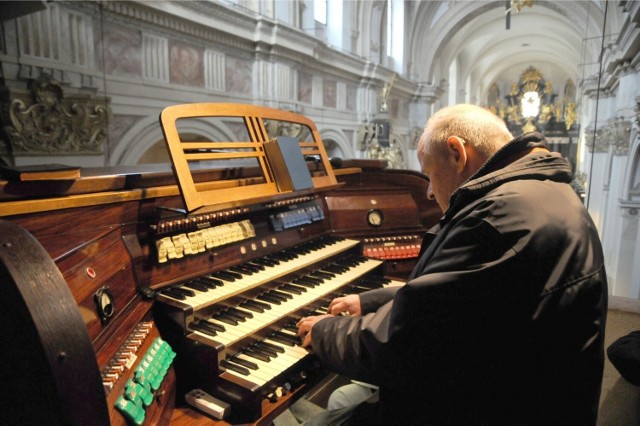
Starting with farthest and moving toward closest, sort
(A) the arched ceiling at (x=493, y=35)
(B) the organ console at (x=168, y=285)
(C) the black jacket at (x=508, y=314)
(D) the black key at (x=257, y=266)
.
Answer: (A) the arched ceiling at (x=493, y=35) < (D) the black key at (x=257, y=266) < (C) the black jacket at (x=508, y=314) < (B) the organ console at (x=168, y=285)

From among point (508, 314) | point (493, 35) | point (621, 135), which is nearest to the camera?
point (508, 314)

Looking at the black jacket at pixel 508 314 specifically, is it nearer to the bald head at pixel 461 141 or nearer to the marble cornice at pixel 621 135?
the bald head at pixel 461 141

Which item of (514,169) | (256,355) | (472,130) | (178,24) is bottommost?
(256,355)

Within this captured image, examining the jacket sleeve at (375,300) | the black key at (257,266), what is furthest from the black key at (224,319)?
the jacket sleeve at (375,300)

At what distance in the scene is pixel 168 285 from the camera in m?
1.67

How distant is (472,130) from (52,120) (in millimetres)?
3672

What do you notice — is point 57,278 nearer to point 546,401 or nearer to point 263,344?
point 263,344

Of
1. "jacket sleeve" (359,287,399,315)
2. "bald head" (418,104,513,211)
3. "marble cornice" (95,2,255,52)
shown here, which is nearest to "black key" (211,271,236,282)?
"jacket sleeve" (359,287,399,315)

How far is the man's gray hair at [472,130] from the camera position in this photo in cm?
141

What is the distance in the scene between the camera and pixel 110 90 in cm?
418

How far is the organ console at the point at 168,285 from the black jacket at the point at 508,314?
1.85ft

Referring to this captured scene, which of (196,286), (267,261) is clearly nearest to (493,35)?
(267,261)

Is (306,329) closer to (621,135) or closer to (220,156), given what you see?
(220,156)

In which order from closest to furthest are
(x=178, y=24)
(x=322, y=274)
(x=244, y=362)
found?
(x=244, y=362) → (x=322, y=274) → (x=178, y=24)
